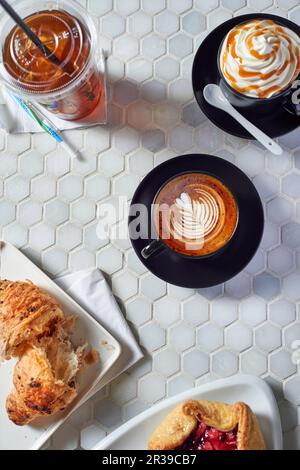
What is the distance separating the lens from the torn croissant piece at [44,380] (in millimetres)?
1026

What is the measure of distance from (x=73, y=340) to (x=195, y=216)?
32cm

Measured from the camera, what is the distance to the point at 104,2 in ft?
3.85

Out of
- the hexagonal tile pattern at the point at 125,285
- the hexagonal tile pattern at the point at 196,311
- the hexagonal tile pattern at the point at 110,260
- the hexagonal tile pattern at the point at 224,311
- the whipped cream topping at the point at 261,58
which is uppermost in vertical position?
the whipped cream topping at the point at 261,58

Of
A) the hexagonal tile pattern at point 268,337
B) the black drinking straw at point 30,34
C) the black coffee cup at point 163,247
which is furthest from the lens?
the hexagonal tile pattern at point 268,337

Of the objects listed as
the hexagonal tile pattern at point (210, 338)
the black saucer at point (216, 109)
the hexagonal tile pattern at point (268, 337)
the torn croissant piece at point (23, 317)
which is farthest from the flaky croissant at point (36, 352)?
the black saucer at point (216, 109)

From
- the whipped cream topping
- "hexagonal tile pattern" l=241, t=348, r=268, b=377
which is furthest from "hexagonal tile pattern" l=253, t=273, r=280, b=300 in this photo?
the whipped cream topping

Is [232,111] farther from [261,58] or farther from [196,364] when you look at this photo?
[196,364]

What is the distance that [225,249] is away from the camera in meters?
1.02

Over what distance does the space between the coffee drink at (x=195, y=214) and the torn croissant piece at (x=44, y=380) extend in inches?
10.4

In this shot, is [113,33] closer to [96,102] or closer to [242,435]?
[96,102]

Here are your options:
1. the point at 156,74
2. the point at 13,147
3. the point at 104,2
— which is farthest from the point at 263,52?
the point at 13,147

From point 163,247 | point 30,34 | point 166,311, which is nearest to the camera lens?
point 30,34

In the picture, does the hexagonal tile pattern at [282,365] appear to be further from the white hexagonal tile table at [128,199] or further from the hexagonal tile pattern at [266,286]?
the hexagonal tile pattern at [266,286]

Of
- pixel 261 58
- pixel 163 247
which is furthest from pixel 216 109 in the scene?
pixel 163 247
